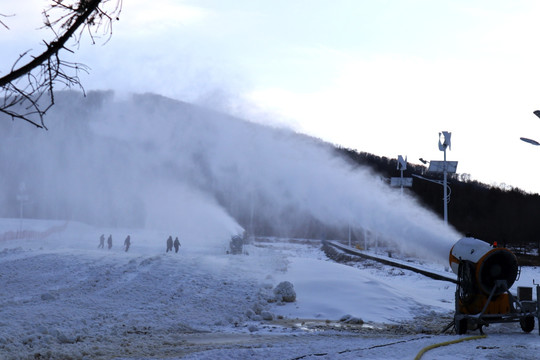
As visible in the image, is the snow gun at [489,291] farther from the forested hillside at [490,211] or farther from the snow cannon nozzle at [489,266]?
the forested hillside at [490,211]

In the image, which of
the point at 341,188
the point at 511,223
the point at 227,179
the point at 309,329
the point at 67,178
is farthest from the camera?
the point at 67,178

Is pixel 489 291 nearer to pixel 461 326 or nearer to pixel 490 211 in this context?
pixel 461 326

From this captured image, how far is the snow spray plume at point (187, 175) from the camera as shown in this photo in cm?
3056

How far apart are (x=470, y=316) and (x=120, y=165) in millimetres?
61893

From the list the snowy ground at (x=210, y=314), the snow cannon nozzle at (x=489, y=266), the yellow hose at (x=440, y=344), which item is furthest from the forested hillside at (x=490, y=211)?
the yellow hose at (x=440, y=344)

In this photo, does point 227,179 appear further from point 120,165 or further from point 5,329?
point 5,329

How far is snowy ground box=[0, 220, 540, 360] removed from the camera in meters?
9.65

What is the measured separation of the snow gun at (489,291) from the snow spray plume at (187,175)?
522 centimetres

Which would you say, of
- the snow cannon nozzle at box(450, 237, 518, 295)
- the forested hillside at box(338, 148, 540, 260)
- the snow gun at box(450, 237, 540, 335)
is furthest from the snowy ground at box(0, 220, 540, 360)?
the forested hillside at box(338, 148, 540, 260)

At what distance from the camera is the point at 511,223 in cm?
7431

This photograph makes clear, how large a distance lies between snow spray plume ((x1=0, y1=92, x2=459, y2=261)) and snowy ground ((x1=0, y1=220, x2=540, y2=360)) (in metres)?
3.47

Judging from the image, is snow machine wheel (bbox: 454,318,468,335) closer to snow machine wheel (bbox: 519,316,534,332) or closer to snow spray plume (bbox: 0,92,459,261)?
snow machine wheel (bbox: 519,316,534,332)

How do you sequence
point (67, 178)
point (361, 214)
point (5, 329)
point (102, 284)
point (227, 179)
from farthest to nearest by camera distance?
point (67, 178) < point (227, 179) < point (361, 214) < point (102, 284) < point (5, 329)

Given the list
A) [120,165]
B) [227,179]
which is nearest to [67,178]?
[120,165]
